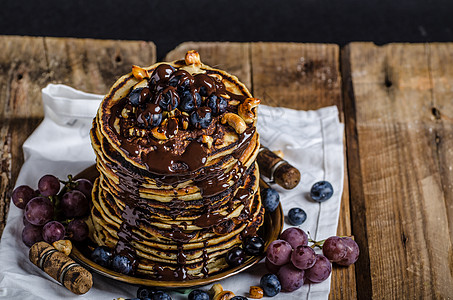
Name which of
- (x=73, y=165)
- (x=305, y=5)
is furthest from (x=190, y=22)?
(x=73, y=165)

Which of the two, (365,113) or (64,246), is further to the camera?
(365,113)

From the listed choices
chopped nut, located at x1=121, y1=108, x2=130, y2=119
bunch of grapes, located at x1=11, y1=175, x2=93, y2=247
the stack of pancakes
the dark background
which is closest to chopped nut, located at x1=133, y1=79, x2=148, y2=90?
the stack of pancakes

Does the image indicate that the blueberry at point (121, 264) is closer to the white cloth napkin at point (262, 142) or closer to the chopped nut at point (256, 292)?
the white cloth napkin at point (262, 142)

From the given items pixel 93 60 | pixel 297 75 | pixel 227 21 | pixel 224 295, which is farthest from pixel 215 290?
pixel 227 21

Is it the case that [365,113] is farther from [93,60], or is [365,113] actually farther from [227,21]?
[227,21]

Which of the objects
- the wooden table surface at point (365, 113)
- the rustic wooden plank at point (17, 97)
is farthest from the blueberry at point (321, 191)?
the rustic wooden plank at point (17, 97)
